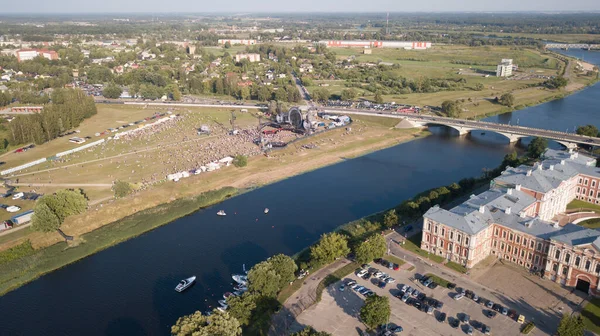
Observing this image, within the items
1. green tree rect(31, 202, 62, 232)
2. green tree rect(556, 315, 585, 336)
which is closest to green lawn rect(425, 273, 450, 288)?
green tree rect(556, 315, 585, 336)

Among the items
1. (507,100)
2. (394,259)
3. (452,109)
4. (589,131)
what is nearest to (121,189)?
(394,259)

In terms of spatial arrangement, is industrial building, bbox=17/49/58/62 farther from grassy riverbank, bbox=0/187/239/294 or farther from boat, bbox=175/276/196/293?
boat, bbox=175/276/196/293

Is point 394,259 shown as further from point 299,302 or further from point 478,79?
point 478,79

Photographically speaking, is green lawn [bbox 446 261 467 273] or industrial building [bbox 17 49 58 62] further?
industrial building [bbox 17 49 58 62]

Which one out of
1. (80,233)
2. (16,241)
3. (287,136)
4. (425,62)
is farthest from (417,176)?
(425,62)

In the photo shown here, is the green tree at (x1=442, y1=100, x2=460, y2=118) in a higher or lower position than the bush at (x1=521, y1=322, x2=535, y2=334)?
higher

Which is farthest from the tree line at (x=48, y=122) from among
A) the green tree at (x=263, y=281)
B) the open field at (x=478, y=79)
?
the green tree at (x=263, y=281)

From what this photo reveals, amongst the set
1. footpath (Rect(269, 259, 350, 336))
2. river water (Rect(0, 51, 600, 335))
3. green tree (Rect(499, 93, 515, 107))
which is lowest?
river water (Rect(0, 51, 600, 335))
